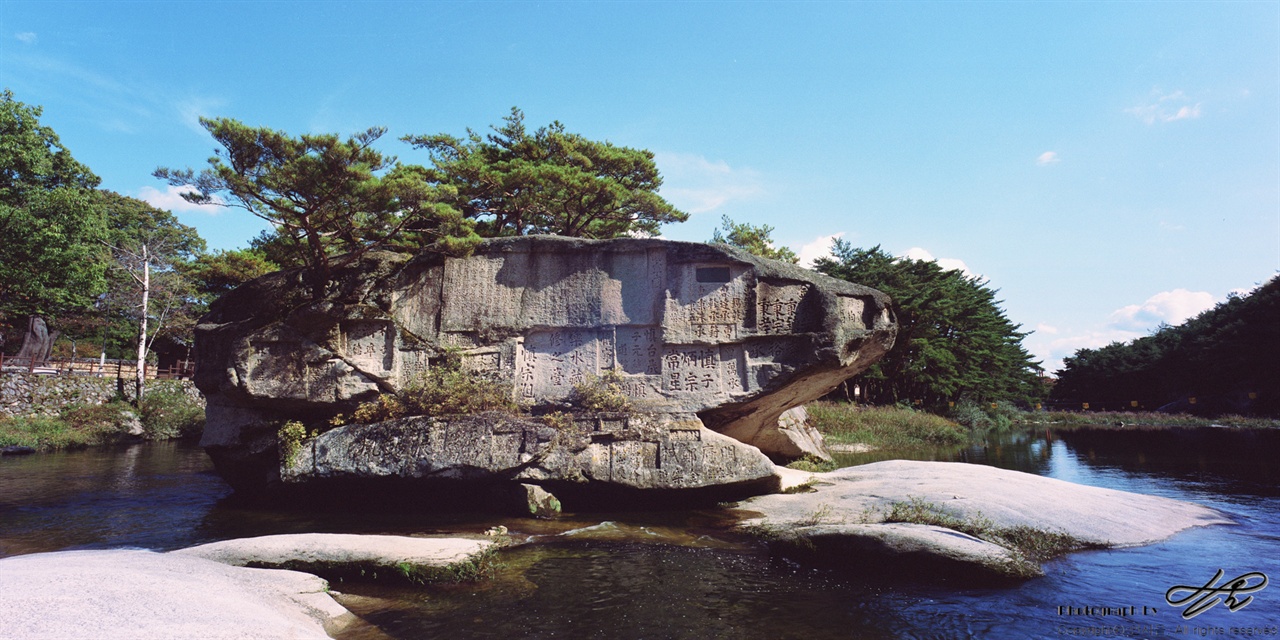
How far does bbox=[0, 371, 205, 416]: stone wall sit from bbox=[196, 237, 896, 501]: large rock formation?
1828 cm

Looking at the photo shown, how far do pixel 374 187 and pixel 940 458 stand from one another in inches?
785

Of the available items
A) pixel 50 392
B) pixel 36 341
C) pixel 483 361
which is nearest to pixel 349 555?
pixel 483 361

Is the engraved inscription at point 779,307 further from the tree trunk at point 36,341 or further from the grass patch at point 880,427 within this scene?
the tree trunk at point 36,341

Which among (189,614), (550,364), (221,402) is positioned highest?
(550,364)

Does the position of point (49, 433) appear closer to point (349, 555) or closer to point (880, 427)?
point (349, 555)

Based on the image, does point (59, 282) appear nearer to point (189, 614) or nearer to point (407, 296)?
point (407, 296)

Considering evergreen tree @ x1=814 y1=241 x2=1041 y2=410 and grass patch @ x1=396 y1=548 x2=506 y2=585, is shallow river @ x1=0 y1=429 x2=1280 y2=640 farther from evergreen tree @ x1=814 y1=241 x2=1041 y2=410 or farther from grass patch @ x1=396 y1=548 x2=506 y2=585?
evergreen tree @ x1=814 y1=241 x2=1041 y2=410

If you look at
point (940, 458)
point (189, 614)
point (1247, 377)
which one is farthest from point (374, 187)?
point (1247, 377)

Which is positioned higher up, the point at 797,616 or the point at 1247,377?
the point at 1247,377

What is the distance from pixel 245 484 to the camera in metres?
13.9

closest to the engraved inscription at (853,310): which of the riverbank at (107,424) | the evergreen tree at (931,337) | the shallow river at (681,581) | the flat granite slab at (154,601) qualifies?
the shallow river at (681,581)

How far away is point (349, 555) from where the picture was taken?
25.2 ft

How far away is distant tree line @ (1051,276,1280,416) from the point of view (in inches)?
1369
